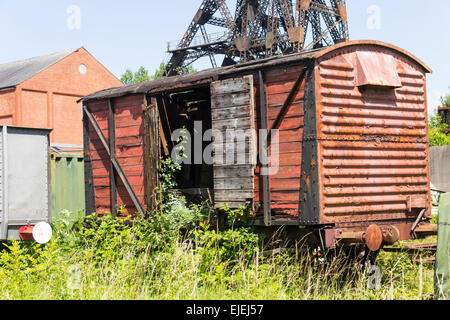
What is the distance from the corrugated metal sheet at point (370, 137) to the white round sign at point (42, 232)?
3.98m

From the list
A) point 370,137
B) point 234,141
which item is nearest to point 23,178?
point 234,141

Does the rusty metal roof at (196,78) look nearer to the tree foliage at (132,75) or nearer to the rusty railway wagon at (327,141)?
the rusty railway wagon at (327,141)

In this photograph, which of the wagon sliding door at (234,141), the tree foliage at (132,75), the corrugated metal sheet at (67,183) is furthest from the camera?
the tree foliage at (132,75)

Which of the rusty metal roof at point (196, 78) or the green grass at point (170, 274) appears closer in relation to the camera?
the green grass at point (170, 274)

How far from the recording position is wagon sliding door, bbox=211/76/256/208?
27.0ft

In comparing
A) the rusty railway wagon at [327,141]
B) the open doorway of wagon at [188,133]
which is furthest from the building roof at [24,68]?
the rusty railway wagon at [327,141]

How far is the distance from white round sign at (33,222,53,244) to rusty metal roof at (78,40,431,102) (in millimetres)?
3461

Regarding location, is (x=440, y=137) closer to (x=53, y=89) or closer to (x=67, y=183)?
(x=53, y=89)

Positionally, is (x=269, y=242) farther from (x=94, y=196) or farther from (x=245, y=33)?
(x=245, y=33)

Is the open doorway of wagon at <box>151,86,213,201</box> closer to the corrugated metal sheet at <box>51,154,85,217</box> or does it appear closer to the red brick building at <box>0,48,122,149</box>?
the corrugated metal sheet at <box>51,154,85,217</box>

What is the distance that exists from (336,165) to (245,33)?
82.4 ft

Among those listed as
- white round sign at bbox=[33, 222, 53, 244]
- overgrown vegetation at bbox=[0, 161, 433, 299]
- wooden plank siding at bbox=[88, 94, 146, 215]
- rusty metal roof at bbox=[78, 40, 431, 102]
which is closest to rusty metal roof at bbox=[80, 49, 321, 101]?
rusty metal roof at bbox=[78, 40, 431, 102]

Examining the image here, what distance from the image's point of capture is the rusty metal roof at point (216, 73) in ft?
25.7

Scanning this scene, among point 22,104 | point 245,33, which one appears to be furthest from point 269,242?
point 22,104
